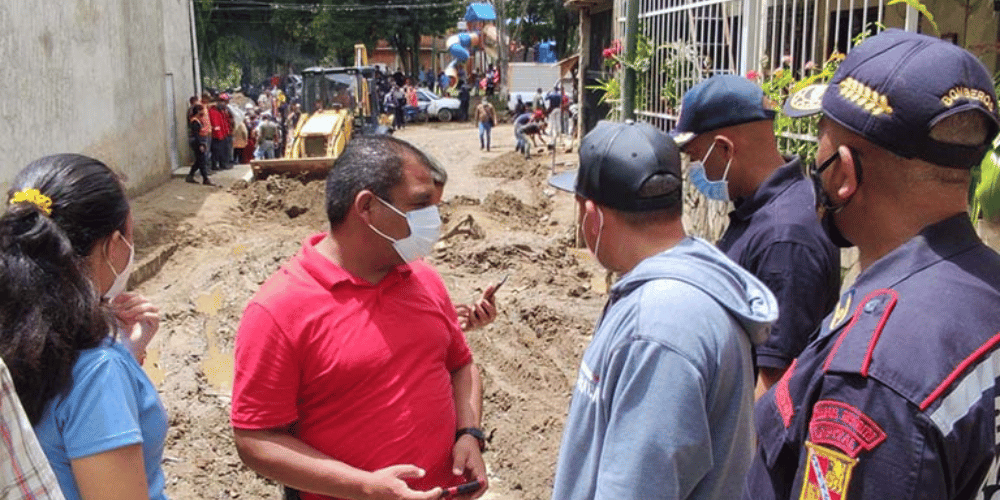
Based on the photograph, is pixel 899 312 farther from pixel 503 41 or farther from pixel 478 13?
pixel 478 13

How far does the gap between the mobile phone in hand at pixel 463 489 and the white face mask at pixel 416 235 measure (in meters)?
0.69

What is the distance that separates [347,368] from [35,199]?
906mm

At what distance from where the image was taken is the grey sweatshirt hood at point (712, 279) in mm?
1796

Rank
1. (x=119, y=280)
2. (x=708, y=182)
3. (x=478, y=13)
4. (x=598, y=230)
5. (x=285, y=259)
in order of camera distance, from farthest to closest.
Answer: (x=478, y=13), (x=285, y=259), (x=708, y=182), (x=119, y=280), (x=598, y=230)

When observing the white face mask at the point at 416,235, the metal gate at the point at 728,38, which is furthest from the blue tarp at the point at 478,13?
the white face mask at the point at 416,235

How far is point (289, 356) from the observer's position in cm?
242

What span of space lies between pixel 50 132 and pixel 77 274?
38.2ft

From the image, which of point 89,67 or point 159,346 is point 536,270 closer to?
point 159,346

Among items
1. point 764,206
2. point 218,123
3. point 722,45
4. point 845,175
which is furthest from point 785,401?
point 218,123

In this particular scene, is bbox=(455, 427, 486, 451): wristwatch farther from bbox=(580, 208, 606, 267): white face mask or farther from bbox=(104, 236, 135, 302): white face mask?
bbox=(104, 236, 135, 302): white face mask

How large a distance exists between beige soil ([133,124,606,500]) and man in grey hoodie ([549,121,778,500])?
3.64 meters

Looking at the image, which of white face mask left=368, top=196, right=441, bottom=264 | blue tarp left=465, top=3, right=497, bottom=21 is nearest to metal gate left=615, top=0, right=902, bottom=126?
white face mask left=368, top=196, right=441, bottom=264

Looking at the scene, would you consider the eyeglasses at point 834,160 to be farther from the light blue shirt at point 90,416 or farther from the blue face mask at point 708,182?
the light blue shirt at point 90,416

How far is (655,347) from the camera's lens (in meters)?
1.68
